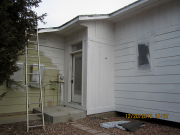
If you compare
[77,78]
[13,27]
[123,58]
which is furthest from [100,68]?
[13,27]

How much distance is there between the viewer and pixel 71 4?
10359 mm

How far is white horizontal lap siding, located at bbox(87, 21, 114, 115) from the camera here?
4879 mm

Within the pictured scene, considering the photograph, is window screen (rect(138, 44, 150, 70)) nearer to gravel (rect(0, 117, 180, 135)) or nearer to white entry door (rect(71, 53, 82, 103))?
gravel (rect(0, 117, 180, 135))

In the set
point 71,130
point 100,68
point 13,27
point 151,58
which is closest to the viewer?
point 13,27

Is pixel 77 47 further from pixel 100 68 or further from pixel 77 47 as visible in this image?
pixel 100 68

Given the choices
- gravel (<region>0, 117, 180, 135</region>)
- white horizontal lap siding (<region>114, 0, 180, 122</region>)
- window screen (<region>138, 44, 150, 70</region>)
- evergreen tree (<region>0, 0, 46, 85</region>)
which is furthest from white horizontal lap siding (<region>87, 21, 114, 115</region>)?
evergreen tree (<region>0, 0, 46, 85</region>)

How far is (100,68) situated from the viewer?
5.16 meters

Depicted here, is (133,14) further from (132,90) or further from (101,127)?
(101,127)

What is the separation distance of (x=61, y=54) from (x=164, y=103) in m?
4.07

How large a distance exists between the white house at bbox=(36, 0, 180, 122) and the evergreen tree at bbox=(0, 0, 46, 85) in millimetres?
1695

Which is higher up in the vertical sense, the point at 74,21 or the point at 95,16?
the point at 95,16

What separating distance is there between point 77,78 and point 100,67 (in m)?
1.03

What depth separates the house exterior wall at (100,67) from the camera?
4.88m

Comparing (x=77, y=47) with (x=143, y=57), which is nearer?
(x=143, y=57)
